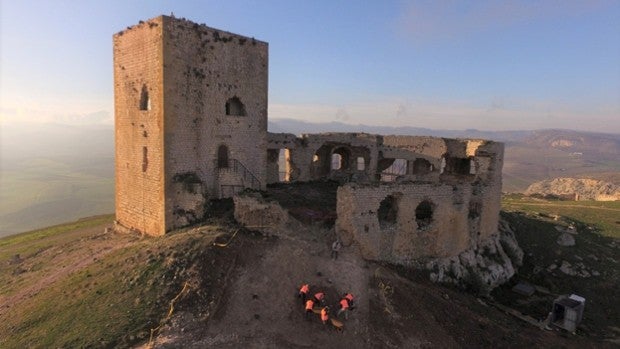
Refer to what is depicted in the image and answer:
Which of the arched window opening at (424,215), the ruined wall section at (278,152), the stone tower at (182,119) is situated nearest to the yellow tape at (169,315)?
the stone tower at (182,119)

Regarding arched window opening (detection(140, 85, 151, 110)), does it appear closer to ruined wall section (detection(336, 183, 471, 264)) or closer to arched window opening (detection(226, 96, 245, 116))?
arched window opening (detection(226, 96, 245, 116))

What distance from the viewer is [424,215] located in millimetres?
24750

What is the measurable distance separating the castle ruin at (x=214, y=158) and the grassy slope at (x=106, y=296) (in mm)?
3208

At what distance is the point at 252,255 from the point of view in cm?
1761

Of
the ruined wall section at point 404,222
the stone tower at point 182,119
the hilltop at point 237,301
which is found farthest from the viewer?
the stone tower at point 182,119

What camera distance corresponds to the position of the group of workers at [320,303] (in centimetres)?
1495

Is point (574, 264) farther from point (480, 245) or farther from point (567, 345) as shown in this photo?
point (567, 345)

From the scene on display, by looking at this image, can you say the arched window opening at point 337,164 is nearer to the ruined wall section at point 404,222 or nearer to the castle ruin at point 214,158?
the castle ruin at point 214,158

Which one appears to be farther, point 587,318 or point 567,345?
point 587,318

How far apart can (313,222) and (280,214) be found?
5.70 ft

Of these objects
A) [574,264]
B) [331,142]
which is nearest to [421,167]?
[331,142]

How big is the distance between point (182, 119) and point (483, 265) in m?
17.9

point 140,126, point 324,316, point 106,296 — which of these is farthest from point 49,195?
point 324,316

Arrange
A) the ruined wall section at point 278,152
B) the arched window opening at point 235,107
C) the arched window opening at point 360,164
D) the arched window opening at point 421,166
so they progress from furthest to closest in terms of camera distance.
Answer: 1. the arched window opening at point 421,166
2. the arched window opening at point 360,164
3. the ruined wall section at point 278,152
4. the arched window opening at point 235,107
